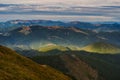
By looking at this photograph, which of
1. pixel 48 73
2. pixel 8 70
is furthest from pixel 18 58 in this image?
pixel 8 70

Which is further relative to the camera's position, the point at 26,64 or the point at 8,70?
the point at 26,64

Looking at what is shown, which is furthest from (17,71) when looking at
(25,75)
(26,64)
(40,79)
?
(26,64)

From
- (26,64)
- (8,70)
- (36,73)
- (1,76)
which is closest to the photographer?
(1,76)

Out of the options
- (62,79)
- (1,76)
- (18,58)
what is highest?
(1,76)

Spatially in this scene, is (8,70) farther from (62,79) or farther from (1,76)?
(62,79)

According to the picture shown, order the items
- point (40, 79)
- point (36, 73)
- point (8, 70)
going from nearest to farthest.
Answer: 1. point (8, 70)
2. point (40, 79)
3. point (36, 73)

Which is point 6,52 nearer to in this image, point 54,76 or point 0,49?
point 0,49

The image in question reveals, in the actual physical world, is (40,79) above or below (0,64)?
below
